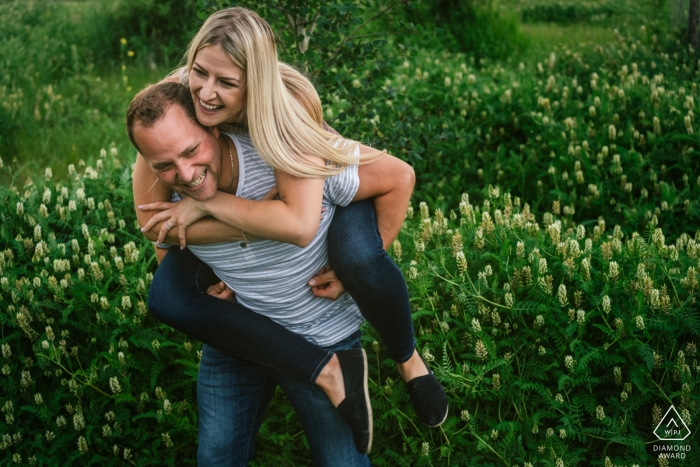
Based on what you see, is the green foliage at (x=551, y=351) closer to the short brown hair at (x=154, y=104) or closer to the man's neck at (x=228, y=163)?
the man's neck at (x=228, y=163)

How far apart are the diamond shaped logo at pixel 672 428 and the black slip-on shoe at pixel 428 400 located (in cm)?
88

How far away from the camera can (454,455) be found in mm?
2959

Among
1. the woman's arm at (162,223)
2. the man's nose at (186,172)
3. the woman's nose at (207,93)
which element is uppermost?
the woman's nose at (207,93)

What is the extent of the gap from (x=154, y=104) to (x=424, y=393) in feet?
4.83

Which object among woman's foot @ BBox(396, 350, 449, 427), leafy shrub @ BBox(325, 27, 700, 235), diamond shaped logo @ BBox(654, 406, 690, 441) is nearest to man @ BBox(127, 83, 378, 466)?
woman's foot @ BBox(396, 350, 449, 427)

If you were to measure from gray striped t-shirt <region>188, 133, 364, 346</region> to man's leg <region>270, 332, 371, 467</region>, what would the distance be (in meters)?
0.19

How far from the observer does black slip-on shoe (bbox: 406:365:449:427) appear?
8.91 feet

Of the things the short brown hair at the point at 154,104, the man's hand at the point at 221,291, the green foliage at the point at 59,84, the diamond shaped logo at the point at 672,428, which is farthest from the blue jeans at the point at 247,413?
the green foliage at the point at 59,84

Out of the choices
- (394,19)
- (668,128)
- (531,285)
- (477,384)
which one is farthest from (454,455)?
(668,128)

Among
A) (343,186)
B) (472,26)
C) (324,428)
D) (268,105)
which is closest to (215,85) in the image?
(268,105)

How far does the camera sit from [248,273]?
2557mm

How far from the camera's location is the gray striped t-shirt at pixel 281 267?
2471 mm

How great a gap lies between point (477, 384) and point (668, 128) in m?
2.98

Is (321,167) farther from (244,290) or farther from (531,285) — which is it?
(531,285)
